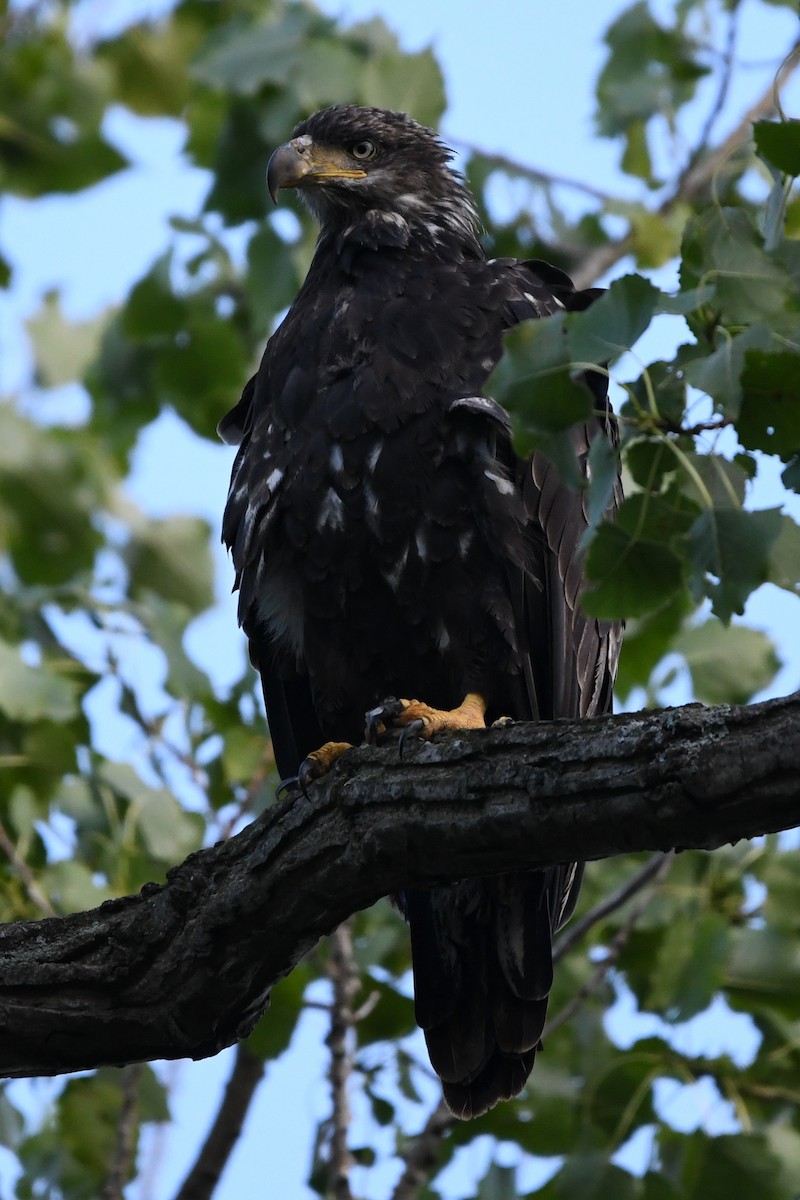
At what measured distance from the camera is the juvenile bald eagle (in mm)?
4039

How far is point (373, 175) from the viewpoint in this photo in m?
5.02

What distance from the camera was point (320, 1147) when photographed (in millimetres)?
4727

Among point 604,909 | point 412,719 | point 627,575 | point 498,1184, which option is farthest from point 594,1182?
point 627,575

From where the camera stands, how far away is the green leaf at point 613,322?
7.36ft

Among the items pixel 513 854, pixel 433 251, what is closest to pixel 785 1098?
pixel 513 854

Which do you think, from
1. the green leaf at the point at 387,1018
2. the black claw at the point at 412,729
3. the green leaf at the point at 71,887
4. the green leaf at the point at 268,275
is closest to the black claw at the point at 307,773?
the black claw at the point at 412,729

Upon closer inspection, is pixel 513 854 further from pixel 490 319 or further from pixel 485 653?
pixel 490 319

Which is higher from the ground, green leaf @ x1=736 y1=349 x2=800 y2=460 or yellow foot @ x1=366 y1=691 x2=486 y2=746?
yellow foot @ x1=366 y1=691 x2=486 y2=746

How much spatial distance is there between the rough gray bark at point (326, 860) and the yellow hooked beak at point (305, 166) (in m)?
2.44

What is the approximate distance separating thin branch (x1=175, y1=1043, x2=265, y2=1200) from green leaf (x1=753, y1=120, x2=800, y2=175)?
3.56 meters

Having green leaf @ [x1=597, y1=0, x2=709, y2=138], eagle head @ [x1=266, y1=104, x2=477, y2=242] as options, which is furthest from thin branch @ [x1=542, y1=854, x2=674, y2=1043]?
green leaf @ [x1=597, y1=0, x2=709, y2=138]

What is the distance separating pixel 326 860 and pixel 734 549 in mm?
1166

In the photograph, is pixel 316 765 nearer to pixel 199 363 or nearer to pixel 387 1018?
pixel 387 1018

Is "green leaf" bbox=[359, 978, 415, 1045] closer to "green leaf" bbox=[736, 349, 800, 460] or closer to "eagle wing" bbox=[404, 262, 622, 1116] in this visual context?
"eagle wing" bbox=[404, 262, 622, 1116]
